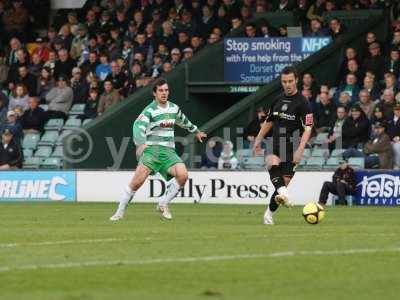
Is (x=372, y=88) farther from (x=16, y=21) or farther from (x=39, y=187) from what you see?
(x=16, y=21)

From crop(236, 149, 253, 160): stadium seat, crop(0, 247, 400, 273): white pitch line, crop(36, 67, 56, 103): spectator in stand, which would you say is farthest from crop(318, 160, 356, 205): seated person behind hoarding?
crop(0, 247, 400, 273): white pitch line

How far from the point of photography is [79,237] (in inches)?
571

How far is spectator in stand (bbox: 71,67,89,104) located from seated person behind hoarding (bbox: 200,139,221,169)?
462 centimetres

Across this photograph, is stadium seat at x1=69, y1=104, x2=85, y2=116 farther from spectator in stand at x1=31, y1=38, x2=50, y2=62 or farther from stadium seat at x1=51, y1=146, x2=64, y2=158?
spectator in stand at x1=31, y1=38, x2=50, y2=62

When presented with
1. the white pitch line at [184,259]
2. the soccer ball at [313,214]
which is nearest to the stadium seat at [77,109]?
the soccer ball at [313,214]

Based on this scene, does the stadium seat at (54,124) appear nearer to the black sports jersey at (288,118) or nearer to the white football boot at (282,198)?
the black sports jersey at (288,118)

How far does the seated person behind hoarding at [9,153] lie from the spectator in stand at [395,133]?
29.1 ft

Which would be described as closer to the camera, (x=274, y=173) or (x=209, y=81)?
(x=274, y=173)

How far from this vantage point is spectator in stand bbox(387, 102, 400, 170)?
25.9 meters

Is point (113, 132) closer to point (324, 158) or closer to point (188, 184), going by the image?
point (188, 184)

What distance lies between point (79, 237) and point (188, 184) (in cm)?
1294

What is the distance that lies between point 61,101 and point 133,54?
2.19 m

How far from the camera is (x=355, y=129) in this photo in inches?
1049

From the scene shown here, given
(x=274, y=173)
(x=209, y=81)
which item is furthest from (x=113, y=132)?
(x=274, y=173)
